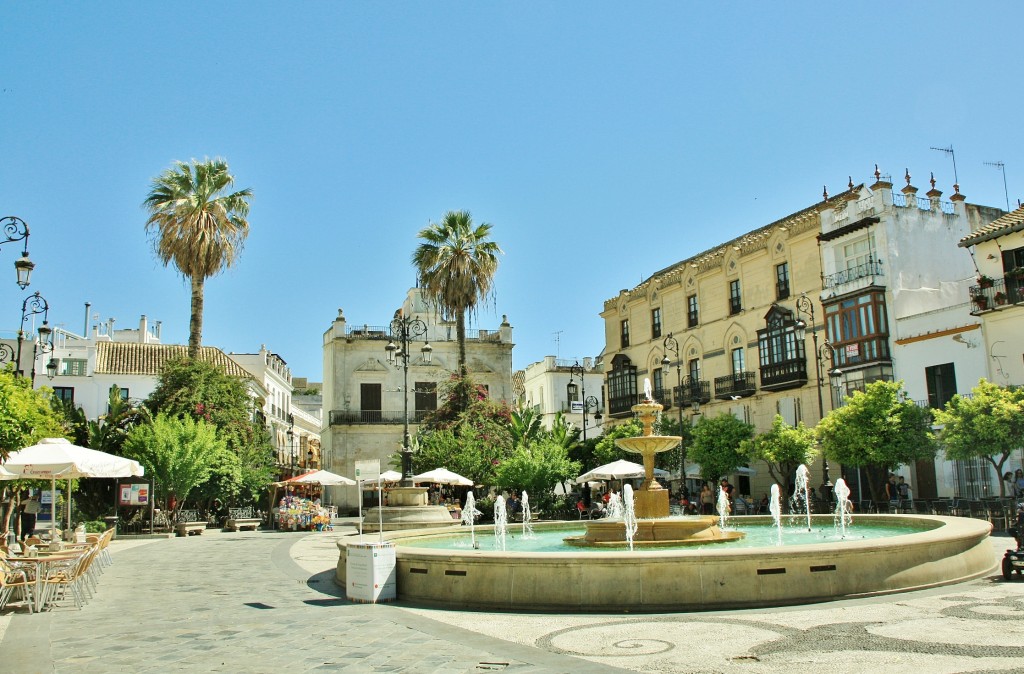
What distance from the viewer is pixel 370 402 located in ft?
165

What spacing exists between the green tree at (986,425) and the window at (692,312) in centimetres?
1913

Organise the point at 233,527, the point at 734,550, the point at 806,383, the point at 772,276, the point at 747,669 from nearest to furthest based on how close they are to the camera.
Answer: the point at 747,669 → the point at 734,550 → the point at 233,527 → the point at 806,383 → the point at 772,276

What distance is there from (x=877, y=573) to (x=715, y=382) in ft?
99.2

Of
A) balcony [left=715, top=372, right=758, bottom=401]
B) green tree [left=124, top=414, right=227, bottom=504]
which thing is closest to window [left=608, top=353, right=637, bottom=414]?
balcony [left=715, top=372, right=758, bottom=401]

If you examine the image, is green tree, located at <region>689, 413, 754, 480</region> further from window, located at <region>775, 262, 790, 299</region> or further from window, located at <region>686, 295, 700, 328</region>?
window, located at <region>686, 295, 700, 328</region>

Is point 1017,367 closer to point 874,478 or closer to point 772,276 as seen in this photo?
point 874,478

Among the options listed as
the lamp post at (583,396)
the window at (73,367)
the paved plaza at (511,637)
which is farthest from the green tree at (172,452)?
the window at (73,367)

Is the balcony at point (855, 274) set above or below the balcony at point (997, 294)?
above

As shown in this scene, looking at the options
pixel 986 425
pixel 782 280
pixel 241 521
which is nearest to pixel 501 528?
pixel 986 425

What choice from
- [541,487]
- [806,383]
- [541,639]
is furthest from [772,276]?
[541,639]

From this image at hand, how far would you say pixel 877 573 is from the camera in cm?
974

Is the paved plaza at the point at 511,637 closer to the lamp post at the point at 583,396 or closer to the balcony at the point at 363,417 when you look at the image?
the lamp post at the point at 583,396

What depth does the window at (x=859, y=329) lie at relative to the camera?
31.5 m

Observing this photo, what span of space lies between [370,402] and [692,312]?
64.7 feet
